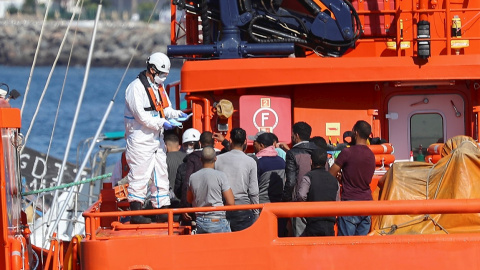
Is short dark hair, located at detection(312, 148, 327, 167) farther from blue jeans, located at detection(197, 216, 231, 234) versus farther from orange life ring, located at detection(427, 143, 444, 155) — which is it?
orange life ring, located at detection(427, 143, 444, 155)

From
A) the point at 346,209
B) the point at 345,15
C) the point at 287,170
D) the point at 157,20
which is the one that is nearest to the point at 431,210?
the point at 346,209

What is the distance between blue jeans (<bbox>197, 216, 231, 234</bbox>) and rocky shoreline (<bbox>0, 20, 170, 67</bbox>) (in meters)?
70.4

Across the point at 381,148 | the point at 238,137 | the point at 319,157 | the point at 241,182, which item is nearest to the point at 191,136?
the point at 238,137

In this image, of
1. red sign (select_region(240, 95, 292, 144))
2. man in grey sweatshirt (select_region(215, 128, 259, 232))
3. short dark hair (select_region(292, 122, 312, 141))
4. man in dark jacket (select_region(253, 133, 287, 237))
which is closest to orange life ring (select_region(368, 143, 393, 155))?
short dark hair (select_region(292, 122, 312, 141))

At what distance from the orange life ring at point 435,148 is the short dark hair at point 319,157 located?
2.19 metres

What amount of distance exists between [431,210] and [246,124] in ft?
13.5

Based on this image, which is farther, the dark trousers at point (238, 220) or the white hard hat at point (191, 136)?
the white hard hat at point (191, 136)

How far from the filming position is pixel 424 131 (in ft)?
48.1

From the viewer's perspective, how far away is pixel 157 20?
296 feet

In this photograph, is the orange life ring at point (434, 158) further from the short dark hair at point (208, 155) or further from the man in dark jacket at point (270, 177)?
the short dark hair at point (208, 155)

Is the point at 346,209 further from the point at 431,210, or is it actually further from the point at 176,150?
the point at 176,150

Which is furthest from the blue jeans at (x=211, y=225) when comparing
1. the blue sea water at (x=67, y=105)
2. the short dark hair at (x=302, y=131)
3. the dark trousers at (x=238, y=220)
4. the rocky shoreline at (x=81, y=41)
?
the rocky shoreline at (x=81, y=41)

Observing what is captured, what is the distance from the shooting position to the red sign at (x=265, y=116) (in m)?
14.2

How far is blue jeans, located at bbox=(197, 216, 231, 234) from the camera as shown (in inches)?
447
